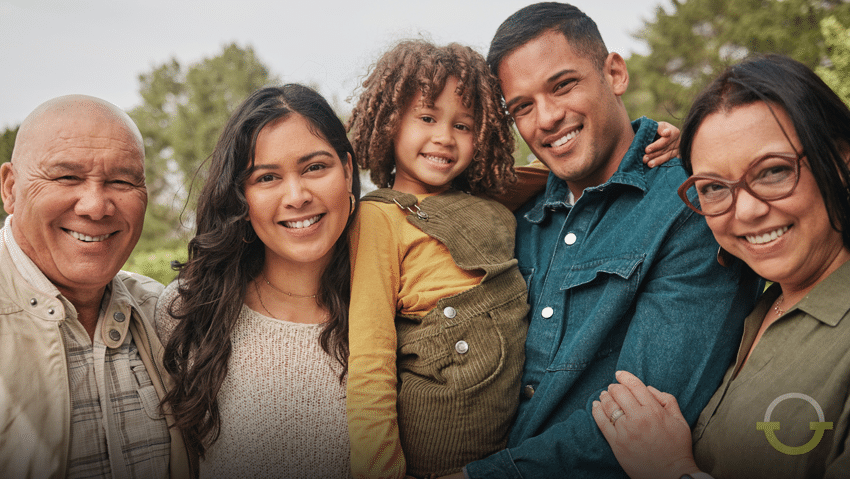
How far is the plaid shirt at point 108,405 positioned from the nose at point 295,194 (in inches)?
36.0

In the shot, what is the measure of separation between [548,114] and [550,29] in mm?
448

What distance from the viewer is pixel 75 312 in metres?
2.29

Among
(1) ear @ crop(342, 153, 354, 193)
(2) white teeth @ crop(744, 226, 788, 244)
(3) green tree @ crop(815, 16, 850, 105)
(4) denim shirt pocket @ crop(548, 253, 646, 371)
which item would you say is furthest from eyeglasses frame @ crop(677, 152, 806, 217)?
(3) green tree @ crop(815, 16, 850, 105)

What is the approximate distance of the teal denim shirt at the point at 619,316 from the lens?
2.26 m

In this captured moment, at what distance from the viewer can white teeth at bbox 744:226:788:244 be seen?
1988 mm

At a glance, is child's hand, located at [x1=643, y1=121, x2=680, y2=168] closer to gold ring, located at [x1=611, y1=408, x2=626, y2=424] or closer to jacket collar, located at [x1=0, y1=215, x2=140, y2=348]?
gold ring, located at [x1=611, y1=408, x2=626, y2=424]

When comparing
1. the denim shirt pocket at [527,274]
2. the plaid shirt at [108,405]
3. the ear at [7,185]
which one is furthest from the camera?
the denim shirt pocket at [527,274]

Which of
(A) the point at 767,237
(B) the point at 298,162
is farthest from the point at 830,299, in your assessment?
(B) the point at 298,162

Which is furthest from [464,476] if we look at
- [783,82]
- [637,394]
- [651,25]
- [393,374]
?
[651,25]

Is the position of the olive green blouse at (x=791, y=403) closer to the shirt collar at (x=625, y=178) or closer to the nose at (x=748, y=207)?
the nose at (x=748, y=207)

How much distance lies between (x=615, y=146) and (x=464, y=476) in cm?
186

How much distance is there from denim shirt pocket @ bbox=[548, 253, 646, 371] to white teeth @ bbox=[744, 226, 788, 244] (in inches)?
17.7

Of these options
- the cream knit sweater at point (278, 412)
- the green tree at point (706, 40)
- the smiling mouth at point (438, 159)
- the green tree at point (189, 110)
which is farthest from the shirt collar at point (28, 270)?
the green tree at point (189, 110)

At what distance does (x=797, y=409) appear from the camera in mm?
1789
